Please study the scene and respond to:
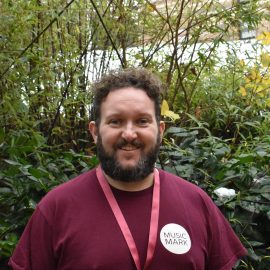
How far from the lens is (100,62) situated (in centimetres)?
439

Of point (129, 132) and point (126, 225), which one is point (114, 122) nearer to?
point (129, 132)

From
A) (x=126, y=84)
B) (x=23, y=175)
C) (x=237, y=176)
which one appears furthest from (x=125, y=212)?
(x=237, y=176)

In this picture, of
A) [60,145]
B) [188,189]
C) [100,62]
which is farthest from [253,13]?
[188,189]

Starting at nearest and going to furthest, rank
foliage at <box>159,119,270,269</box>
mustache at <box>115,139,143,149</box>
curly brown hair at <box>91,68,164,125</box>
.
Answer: mustache at <box>115,139,143,149</box> < curly brown hair at <box>91,68,164,125</box> < foliage at <box>159,119,270,269</box>

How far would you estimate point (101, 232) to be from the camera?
6.29 feet

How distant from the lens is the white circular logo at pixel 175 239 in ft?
6.35

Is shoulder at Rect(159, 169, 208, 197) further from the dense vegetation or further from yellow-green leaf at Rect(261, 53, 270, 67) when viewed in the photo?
yellow-green leaf at Rect(261, 53, 270, 67)

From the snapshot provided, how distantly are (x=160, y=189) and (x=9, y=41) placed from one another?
1608mm

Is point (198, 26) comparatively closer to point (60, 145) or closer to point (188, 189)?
point (60, 145)

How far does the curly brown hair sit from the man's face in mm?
47

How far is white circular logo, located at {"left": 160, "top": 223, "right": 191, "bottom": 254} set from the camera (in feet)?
6.35

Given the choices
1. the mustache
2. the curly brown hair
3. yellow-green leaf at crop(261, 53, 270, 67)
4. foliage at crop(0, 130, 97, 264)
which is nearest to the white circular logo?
the mustache

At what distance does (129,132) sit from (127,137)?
18 mm

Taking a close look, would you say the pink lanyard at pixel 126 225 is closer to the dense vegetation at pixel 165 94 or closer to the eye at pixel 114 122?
the eye at pixel 114 122
